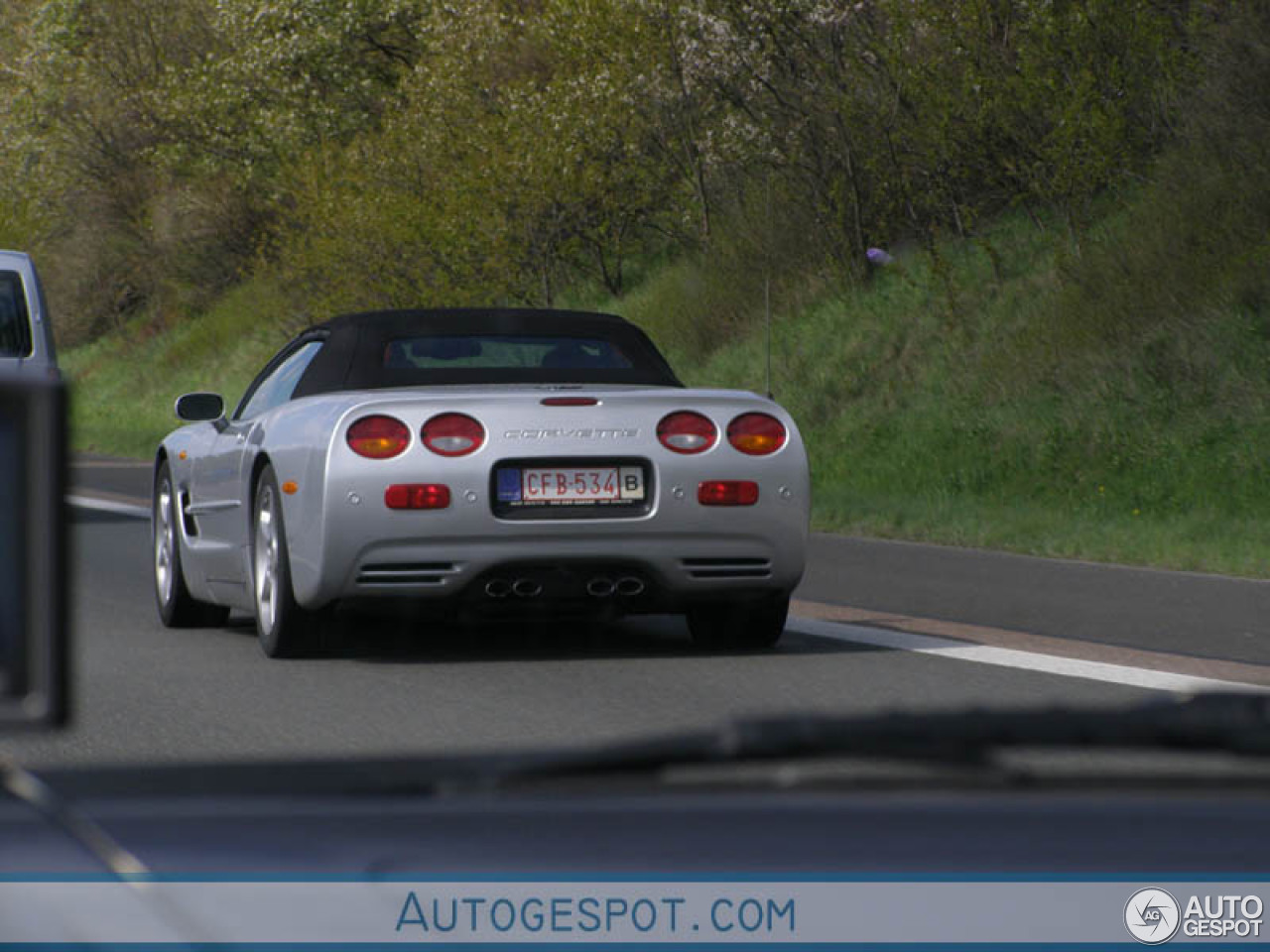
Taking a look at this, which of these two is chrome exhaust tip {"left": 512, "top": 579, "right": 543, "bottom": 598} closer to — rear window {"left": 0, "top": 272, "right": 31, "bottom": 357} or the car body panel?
the car body panel

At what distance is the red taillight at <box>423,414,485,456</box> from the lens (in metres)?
8.70

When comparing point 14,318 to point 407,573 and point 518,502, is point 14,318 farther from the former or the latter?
point 518,502

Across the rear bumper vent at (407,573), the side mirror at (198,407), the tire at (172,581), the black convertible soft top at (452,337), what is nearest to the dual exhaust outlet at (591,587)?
the rear bumper vent at (407,573)

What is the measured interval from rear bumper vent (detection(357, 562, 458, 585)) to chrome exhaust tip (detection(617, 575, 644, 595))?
668 mm

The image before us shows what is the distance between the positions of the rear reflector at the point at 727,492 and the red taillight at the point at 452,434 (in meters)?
0.89

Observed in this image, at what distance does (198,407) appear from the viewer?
10023 mm

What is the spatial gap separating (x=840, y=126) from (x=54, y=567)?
27.5 metres

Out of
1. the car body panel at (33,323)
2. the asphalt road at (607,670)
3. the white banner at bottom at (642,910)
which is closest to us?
the white banner at bottom at (642,910)

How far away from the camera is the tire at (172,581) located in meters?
10.6

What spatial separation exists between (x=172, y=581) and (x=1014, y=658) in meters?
3.99

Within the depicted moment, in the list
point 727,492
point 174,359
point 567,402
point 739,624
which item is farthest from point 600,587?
point 174,359

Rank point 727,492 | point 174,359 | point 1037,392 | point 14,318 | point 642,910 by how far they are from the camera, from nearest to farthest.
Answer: point 642,910, point 727,492, point 14,318, point 1037,392, point 174,359

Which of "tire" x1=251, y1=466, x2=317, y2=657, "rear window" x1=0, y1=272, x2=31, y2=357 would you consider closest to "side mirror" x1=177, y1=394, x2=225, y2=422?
"tire" x1=251, y1=466, x2=317, y2=657

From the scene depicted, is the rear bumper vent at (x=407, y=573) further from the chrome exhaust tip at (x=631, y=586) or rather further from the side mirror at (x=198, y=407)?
the side mirror at (x=198, y=407)
